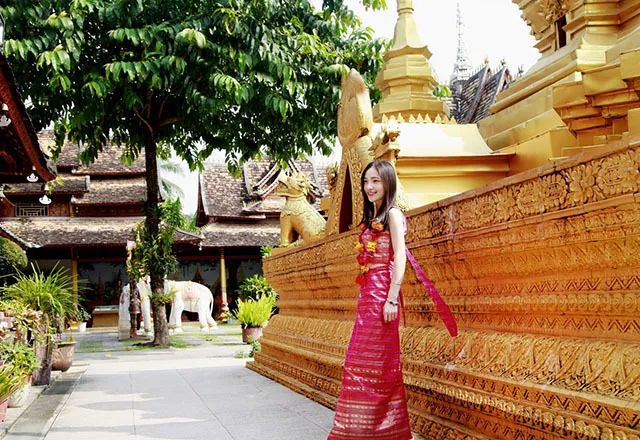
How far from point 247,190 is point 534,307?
99.2 ft

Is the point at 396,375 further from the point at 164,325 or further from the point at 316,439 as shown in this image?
the point at 164,325

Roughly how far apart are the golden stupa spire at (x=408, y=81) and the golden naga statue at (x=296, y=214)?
1.54 metres

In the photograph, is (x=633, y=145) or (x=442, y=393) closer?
(x=633, y=145)

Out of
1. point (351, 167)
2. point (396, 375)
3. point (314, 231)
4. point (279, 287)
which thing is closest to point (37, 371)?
point (279, 287)

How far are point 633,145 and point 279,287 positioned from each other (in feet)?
21.7

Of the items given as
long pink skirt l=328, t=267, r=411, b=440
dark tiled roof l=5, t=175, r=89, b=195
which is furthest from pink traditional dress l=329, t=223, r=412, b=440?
dark tiled roof l=5, t=175, r=89, b=195

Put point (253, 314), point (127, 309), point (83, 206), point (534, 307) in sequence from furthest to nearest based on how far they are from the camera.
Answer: point (83, 206), point (127, 309), point (253, 314), point (534, 307)

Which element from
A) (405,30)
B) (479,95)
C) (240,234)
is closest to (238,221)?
(240,234)

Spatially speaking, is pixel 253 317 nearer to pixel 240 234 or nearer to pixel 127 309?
pixel 127 309

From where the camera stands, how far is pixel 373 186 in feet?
12.9

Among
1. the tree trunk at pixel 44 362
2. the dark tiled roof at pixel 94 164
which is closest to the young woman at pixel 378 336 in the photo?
the tree trunk at pixel 44 362

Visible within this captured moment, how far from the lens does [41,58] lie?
11664mm

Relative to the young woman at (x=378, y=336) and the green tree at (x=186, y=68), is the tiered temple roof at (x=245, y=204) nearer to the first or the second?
the green tree at (x=186, y=68)

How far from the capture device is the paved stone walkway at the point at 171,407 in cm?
543
